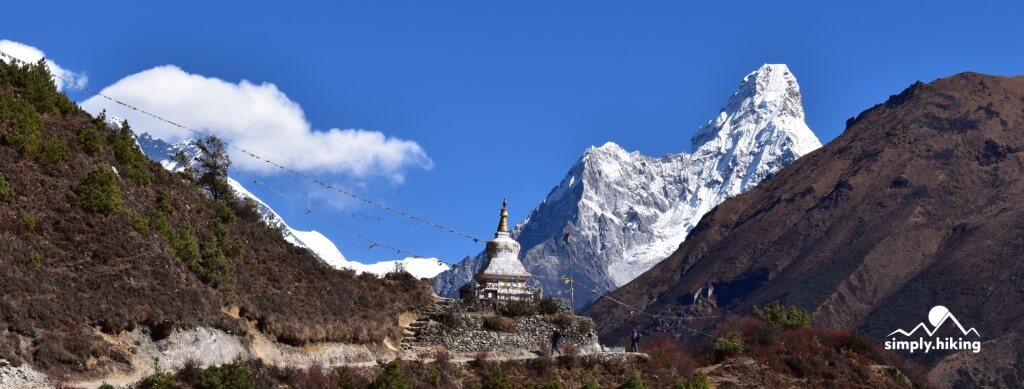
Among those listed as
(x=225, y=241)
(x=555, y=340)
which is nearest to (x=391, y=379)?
(x=225, y=241)

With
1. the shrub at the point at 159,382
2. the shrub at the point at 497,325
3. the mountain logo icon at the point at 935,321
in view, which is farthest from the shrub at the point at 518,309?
the mountain logo icon at the point at 935,321

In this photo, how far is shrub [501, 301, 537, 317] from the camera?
185 feet

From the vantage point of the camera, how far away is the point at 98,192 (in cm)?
4197

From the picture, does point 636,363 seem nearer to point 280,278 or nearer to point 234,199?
point 280,278

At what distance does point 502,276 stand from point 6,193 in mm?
26128

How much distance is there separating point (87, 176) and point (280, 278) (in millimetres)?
9628

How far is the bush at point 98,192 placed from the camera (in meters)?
41.8

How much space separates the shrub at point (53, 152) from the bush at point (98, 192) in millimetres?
1248

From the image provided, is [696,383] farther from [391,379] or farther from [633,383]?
[391,379]

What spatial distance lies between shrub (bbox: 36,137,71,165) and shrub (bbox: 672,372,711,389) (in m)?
25.3

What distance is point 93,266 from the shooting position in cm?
3969

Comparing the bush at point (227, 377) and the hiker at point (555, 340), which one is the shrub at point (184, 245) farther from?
the hiker at point (555, 340)

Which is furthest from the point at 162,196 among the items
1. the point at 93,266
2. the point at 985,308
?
the point at 985,308

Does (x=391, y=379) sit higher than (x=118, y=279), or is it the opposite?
(x=118, y=279)
